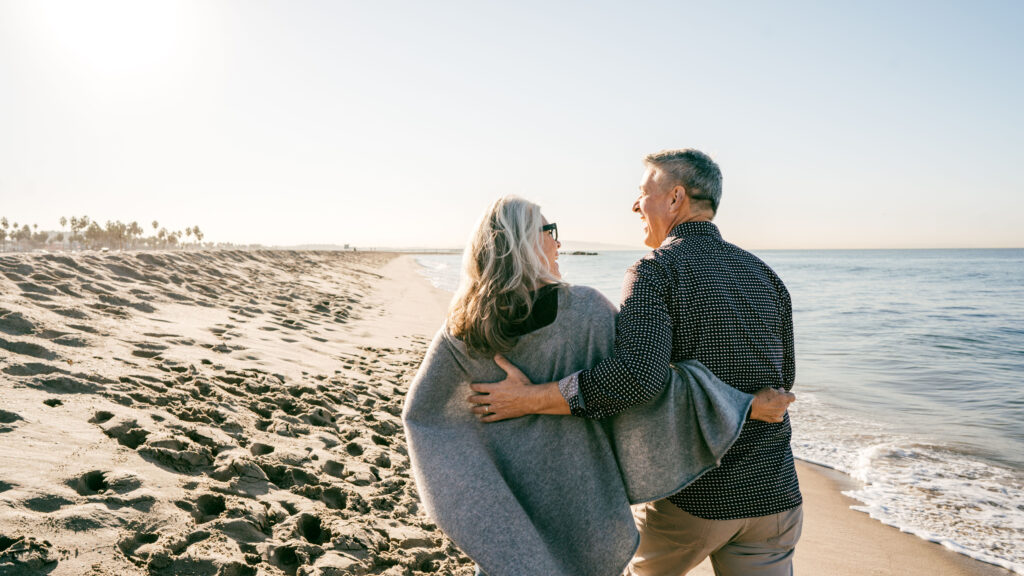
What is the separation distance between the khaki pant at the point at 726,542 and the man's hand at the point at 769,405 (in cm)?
35

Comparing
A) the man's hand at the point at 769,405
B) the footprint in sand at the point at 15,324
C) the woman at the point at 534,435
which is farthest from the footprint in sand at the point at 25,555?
the footprint in sand at the point at 15,324

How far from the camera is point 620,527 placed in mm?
1862

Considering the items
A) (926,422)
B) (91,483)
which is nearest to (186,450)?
(91,483)

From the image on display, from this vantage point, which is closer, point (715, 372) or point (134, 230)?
point (715, 372)

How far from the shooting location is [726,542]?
1988 mm

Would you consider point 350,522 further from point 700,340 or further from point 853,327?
point 853,327

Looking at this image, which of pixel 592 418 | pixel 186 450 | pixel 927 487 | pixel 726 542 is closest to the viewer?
pixel 592 418

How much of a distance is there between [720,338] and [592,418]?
1.68 feet

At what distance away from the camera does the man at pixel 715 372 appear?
1816 mm

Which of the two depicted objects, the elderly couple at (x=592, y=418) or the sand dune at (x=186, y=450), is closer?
the elderly couple at (x=592, y=418)

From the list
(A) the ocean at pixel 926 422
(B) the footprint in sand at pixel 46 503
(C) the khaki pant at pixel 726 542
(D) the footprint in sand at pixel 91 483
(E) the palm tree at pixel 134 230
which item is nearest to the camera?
(C) the khaki pant at pixel 726 542

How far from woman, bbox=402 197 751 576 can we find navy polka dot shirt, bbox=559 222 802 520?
109mm

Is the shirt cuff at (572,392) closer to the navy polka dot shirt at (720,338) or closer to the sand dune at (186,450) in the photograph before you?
the navy polka dot shirt at (720,338)

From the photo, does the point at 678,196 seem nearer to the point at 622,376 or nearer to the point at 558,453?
the point at 622,376
